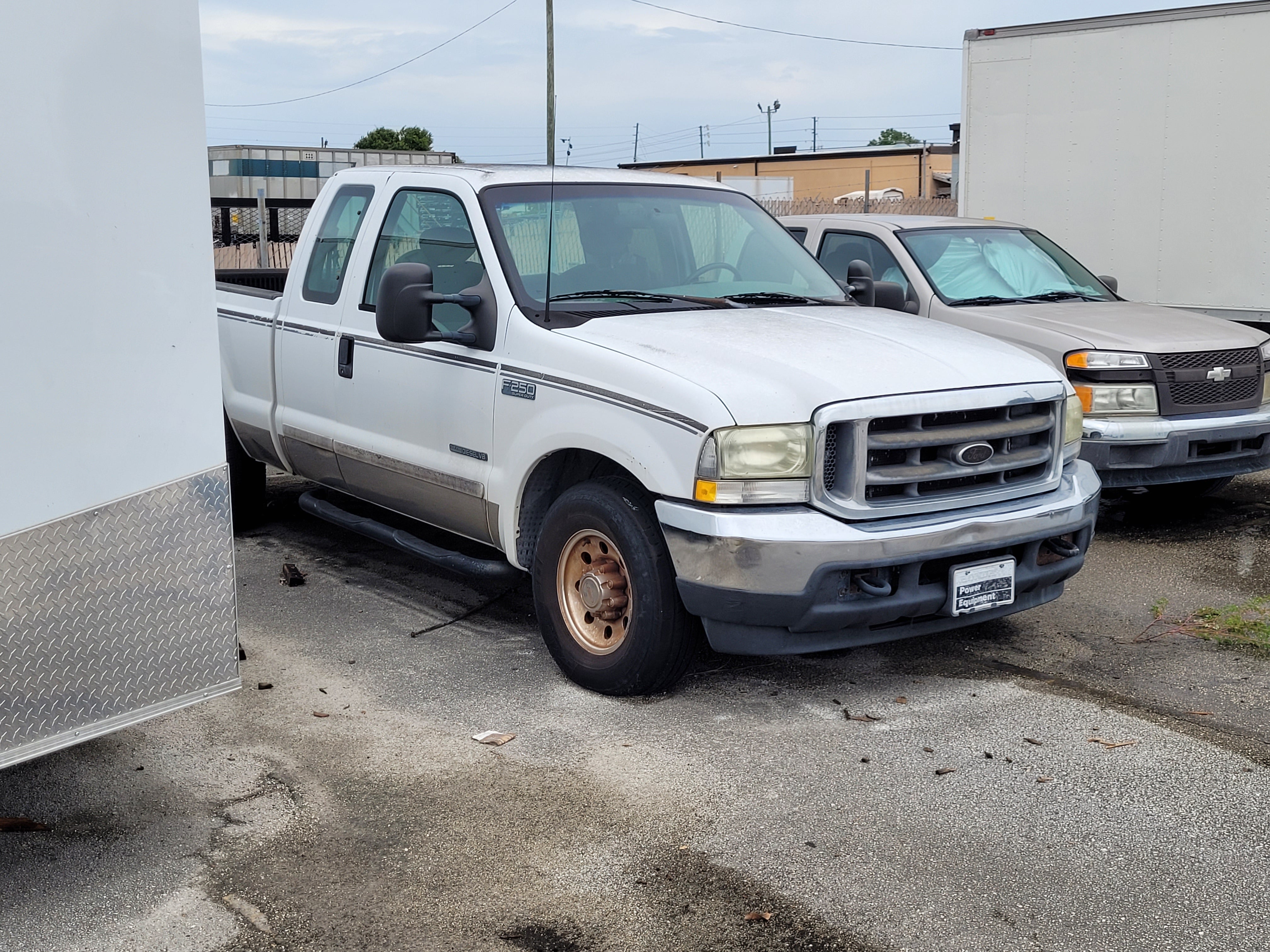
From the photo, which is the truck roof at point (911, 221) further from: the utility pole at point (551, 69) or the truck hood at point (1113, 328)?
the utility pole at point (551, 69)

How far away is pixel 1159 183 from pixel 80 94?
9.12m

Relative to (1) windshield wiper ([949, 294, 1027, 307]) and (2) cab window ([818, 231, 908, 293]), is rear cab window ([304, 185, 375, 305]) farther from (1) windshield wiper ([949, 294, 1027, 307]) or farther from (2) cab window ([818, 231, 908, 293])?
(1) windshield wiper ([949, 294, 1027, 307])

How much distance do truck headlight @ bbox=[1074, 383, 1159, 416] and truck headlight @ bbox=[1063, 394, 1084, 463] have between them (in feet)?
6.70

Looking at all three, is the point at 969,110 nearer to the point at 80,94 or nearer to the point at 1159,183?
the point at 1159,183

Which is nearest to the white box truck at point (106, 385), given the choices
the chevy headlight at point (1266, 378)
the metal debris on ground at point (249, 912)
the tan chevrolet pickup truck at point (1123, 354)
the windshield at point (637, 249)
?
the metal debris on ground at point (249, 912)

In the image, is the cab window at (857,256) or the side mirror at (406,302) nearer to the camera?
the side mirror at (406,302)

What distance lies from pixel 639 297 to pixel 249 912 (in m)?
2.93

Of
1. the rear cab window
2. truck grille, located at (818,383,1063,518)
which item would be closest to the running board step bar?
the rear cab window

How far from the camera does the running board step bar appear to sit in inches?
212

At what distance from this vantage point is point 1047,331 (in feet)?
24.3

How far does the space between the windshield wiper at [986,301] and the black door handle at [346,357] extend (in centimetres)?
396

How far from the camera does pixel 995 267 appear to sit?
337 inches

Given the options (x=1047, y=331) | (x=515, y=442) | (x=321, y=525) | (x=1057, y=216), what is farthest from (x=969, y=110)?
(x=515, y=442)

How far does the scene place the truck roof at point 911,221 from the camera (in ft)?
28.5
